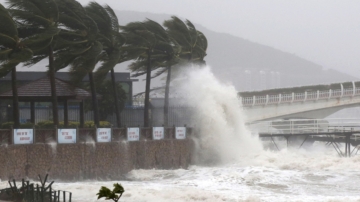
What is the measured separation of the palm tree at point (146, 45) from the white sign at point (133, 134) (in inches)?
241

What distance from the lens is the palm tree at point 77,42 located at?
36125mm

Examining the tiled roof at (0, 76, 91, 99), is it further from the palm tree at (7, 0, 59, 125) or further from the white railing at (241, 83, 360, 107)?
the white railing at (241, 83, 360, 107)

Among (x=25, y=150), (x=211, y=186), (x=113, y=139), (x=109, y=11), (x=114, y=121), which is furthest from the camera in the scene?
(x=114, y=121)

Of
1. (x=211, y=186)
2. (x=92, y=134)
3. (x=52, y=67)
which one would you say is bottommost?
(x=211, y=186)

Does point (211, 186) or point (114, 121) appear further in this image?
point (114, 121)

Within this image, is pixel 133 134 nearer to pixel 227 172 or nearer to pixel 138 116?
pixel 227 172

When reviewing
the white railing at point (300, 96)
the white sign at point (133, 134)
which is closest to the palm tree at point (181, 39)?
the white sign at point (133, 134)

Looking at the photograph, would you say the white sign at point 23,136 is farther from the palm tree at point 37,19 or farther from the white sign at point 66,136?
the palm tree at point 37,19

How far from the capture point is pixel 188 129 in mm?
44844

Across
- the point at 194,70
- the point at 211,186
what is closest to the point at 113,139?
the point at 211,186

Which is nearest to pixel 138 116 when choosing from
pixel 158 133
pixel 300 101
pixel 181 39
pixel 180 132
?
pixel 181 39

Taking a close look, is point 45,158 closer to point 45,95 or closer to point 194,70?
point 45,95

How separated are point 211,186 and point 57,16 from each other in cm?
907

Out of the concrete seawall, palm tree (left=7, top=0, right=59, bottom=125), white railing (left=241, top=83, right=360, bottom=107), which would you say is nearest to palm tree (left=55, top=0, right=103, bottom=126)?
palm tree (left=7, top=0, right=59, bottom=125)
